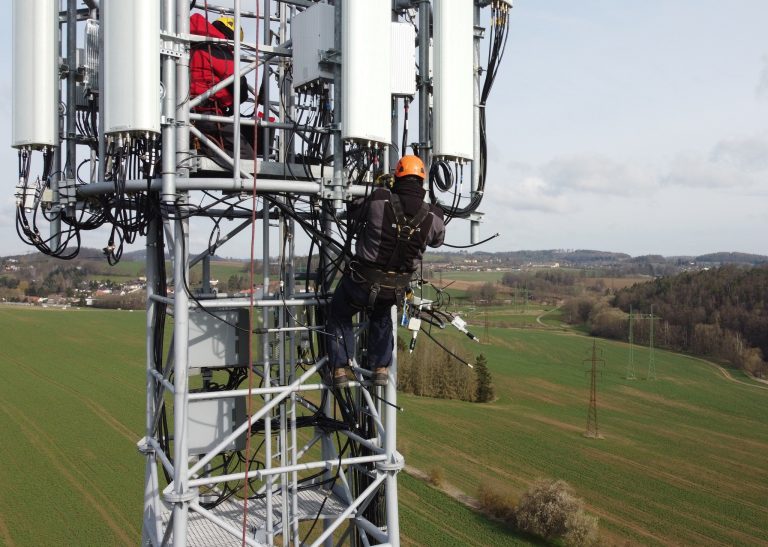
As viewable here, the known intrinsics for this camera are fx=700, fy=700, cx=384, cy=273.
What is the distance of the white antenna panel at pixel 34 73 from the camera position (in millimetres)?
7082

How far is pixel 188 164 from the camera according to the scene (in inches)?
252

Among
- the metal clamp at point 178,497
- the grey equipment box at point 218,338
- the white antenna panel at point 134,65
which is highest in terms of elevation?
the white antenna panel at point 134,65

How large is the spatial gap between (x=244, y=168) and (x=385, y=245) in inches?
62.9

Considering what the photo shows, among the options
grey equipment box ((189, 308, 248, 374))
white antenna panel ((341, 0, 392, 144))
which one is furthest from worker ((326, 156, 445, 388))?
grey equipment box ((189, 308, 248, 374))

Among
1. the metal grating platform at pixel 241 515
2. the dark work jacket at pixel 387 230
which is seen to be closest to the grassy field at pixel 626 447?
the metal grating platform at pixel 241 515

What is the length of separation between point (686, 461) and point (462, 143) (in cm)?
3636

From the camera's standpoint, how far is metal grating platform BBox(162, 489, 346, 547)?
7496 mm

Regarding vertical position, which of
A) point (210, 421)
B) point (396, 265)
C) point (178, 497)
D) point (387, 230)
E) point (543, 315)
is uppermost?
point (387, 230)

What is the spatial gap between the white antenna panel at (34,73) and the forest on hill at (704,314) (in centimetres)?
7905

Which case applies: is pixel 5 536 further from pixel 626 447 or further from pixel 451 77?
pixel 626 447

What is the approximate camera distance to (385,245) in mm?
6480

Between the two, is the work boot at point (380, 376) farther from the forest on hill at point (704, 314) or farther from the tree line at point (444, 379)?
Answer: the forest on hill at point (704, 314)

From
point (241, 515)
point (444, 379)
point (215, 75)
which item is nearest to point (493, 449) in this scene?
point (444, 379)

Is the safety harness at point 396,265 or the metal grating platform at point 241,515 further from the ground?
the safety harness at point 396,265
